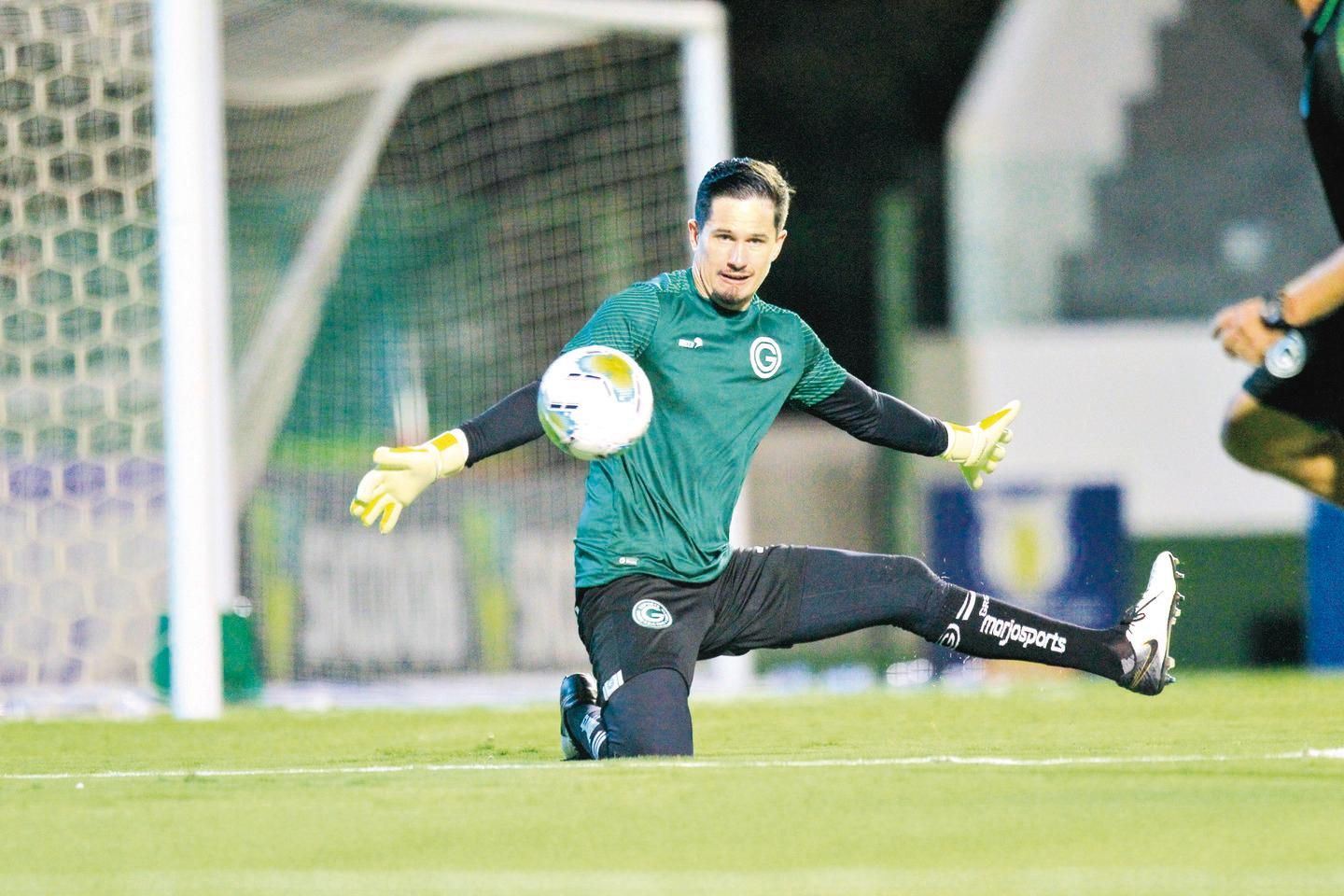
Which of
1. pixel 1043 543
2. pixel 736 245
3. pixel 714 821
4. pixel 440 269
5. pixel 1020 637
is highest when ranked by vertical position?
pixel 440 269

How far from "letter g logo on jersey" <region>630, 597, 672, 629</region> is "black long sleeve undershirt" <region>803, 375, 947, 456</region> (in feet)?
2.86

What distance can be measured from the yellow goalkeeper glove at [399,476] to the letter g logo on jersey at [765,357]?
0.98 metres

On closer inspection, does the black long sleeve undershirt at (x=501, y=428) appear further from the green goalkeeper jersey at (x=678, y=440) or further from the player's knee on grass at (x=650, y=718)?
the player's knee on grass at (x=650, y=718)

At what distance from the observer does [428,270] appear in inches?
467

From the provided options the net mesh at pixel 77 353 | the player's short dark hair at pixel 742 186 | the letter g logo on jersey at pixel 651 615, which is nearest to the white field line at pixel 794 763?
the letter g logo on jersey at pixel 651 615

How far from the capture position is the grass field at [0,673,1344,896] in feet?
11.0

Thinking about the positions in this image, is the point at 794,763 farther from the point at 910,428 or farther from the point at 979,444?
the point at 979,444

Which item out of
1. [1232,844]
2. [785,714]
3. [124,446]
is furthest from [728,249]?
[124,446]

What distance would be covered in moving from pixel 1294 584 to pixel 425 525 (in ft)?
22.3

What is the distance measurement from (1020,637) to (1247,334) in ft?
4.73

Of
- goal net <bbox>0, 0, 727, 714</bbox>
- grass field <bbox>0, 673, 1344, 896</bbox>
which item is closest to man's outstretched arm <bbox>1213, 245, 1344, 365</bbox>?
grass field <bbox>0, 673, 1344, 896</bbox>

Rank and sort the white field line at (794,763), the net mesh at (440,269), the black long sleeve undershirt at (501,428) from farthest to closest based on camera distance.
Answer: the net mesh at (440,269)
the black long sleeve undershirt at (501,428)
the white field line at (794,763)

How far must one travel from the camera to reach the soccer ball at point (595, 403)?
518 cm

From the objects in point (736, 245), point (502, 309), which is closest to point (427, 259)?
point (502, 309)
